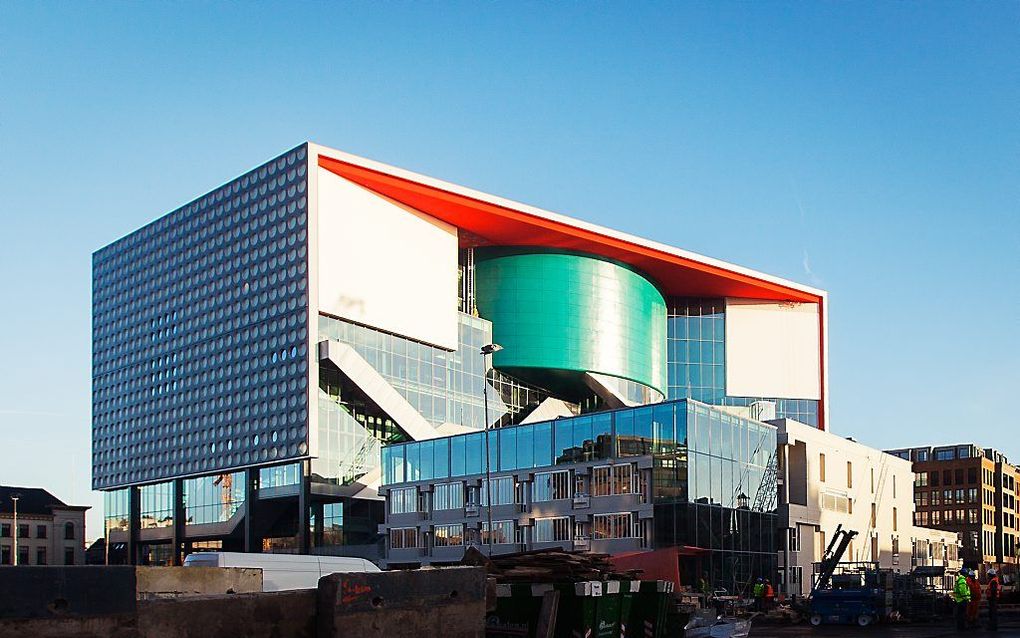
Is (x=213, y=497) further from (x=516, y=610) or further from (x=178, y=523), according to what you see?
(x=516, y=610)

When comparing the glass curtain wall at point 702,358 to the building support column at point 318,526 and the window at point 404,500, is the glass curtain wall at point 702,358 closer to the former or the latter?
the building support column at point 318,526

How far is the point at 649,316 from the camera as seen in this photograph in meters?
114

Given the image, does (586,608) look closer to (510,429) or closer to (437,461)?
(510,429)

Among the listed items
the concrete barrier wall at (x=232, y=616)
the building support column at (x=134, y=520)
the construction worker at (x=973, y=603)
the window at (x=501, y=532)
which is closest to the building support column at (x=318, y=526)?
the window at (x=501, y=532)

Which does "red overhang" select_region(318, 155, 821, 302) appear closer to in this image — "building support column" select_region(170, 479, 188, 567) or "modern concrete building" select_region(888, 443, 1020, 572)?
Answer: "building support column" select_region(170, 479, 188, 567)

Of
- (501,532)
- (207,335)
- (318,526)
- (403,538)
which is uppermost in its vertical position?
(207,335)

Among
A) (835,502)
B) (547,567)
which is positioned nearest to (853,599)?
(547,567)

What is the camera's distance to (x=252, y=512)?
93.2 meters

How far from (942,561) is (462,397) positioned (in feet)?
138

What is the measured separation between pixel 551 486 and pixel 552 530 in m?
2.62

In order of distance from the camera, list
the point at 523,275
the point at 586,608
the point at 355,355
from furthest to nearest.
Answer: the point at 523,275 < the point at 355,355 < the point at 586,608

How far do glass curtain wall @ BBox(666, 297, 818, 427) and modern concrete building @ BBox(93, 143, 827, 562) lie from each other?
200mm

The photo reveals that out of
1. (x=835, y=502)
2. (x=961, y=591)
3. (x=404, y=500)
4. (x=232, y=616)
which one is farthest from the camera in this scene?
(x=835, y=502)

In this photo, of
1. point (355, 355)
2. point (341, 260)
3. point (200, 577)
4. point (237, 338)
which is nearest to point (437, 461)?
point (355, 355)
